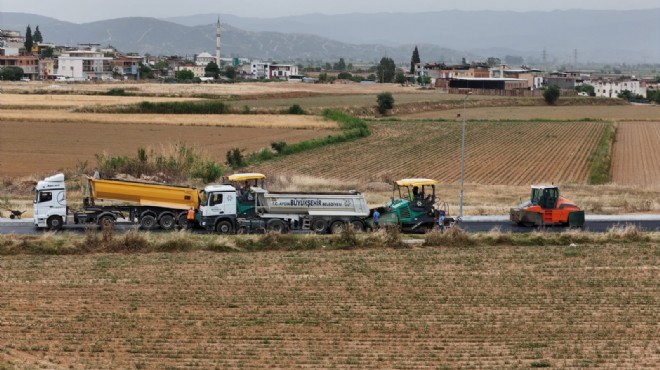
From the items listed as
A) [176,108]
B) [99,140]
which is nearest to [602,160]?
[99,140]

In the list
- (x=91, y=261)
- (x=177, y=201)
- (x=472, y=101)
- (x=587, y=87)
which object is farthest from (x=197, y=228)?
(x=587, y=87)

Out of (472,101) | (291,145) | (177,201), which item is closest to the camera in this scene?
(177,201)

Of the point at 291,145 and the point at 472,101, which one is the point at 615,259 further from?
the point at 472,101

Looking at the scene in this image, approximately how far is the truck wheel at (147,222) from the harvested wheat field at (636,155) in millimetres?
29600

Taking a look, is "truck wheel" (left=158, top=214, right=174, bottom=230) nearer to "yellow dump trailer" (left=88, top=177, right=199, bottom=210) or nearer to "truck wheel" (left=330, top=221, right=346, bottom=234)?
"yellow dump trailer" (left=88, top=177, right=199, bottom=210)

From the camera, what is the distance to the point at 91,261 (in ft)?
92.5

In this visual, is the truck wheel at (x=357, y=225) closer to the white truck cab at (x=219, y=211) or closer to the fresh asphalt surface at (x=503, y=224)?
the fresh asphalt surface at (x=503, y=224)

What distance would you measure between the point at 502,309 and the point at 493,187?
26.9 meters

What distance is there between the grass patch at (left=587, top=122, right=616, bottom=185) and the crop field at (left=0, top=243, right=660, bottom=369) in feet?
82.1

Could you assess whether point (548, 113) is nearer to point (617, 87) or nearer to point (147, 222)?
point (617, 87)

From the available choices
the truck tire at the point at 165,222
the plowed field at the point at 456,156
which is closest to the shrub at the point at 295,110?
the plowed field at the point at 456,156

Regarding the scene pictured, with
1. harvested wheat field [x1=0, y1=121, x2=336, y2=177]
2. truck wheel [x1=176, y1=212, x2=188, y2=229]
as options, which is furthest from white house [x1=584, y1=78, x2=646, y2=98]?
truck wheel [x1=176, y1=212, x2=188, y2=229]

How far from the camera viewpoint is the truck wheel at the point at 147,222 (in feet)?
112

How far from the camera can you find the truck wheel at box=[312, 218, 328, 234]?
33375 mm
